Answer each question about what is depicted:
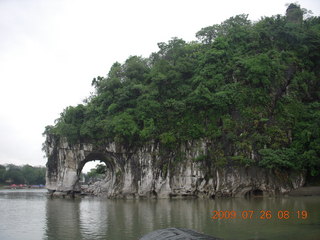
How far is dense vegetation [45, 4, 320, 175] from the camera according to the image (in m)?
21.1

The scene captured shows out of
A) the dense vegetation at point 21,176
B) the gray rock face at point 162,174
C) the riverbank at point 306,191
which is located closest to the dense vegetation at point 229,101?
the gray rock face at point 162,174

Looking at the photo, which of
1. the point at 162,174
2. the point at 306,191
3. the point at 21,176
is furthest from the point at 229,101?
the point at 21,176

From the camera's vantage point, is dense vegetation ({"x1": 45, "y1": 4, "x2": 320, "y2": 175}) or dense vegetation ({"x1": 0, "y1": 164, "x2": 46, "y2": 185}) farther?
dense vegetation ({"x1": 0, "y1": 164, "x2": 46, "y2": 185})

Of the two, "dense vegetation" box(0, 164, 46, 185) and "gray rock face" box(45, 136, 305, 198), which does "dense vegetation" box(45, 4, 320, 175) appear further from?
"dense vegetation" box(0, 164, 46, 185)

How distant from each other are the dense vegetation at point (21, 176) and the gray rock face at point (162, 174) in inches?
1350

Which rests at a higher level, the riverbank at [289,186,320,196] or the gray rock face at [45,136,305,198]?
the gray rock face at [45,136,305,198]

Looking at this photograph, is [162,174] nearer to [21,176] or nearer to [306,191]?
[306,191]

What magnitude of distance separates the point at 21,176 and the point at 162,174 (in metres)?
45.0

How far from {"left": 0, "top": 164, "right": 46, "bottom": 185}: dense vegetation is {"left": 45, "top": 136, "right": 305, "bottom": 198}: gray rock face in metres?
34.3

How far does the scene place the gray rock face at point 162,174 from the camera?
67.9 feet

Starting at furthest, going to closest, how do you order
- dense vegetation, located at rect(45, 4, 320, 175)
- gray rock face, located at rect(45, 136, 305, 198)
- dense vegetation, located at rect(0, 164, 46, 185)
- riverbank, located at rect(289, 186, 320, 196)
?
dense vegetation, located at rect(0, 164, 46, 185), dense vegetation, located at rect(45, 4, 320, 175), gray rock face, located at rect(45, 136, 305, 198), riverbank, located at rect(289, 186, 320, 196)

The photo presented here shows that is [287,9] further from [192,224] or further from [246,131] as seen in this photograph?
[192,224]

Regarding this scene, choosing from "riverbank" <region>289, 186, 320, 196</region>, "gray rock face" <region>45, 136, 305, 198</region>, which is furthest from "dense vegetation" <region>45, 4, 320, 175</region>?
"riverbank" <region>289, 186, 320, 196</region>

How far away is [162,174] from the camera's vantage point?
74.4 ft
